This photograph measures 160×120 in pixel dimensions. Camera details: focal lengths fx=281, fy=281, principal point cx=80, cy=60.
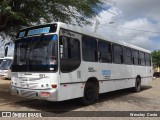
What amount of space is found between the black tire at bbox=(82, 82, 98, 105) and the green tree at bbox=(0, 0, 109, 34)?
3563 millimetres

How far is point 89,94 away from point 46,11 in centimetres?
422

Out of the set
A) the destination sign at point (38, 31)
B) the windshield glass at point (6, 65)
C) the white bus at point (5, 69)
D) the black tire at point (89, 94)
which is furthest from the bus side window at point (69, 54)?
the windshield glass at point (6, 65)

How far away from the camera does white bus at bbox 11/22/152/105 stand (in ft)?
31.6

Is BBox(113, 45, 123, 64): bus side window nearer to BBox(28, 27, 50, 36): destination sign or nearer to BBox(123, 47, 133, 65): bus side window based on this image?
BBox(123, 47, 133, 65): bus side window

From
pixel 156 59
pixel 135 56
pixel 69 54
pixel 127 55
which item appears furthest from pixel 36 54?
pixel 156 59

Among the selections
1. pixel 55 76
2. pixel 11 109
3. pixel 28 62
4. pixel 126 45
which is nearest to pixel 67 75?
pixel 55 76

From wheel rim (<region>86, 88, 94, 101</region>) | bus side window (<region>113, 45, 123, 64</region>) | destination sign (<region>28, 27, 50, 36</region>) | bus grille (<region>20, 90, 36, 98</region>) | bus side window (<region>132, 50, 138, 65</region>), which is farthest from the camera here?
bus side window (<region>132, 50, 138, 65</region>)

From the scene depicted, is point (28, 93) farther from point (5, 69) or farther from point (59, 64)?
point (5, 69)

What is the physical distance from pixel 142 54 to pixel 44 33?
432 inches

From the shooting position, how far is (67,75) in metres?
10.0

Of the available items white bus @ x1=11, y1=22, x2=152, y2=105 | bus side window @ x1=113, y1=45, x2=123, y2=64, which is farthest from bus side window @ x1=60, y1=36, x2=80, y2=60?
bus side window @ x1=113, y1=45, x2=123, y2=64

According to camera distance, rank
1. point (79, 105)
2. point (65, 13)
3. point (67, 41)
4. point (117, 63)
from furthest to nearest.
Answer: point (117, 63)
point (65, 13)
point (79, 105)
point (67, 41)

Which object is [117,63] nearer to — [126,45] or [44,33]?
[126,45]

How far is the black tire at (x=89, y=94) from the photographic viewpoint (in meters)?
11.3
